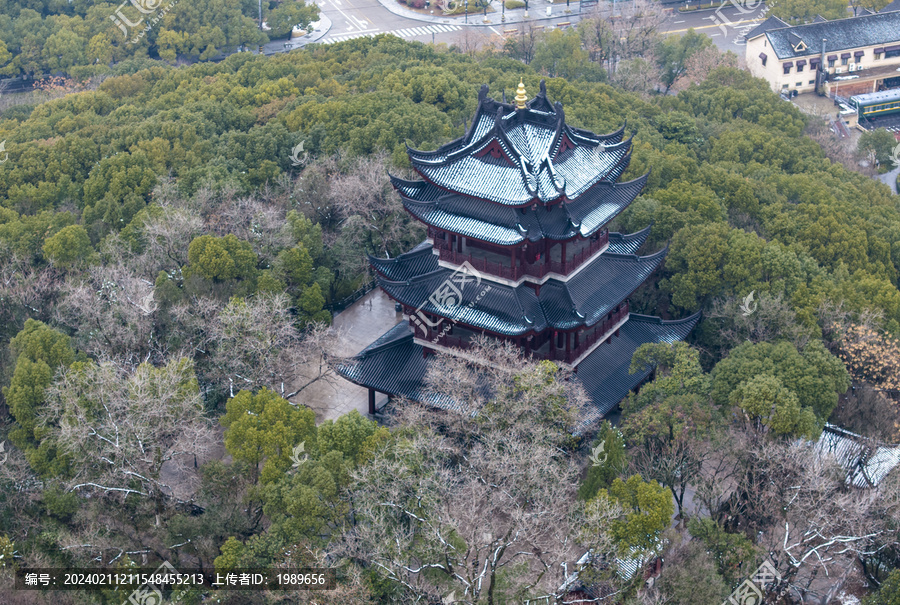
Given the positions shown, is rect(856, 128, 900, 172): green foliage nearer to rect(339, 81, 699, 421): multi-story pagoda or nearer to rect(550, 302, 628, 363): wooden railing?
rect(339, 81, 699, 421): multi-story pagoda

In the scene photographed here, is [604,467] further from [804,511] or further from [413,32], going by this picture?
[413,32]

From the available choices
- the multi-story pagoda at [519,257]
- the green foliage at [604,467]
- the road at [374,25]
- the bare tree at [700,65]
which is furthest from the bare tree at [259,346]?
the road at [374,25]

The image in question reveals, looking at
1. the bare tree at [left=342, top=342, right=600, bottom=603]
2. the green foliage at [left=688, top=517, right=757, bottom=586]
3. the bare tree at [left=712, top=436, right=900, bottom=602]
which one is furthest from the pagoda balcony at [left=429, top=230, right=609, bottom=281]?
the green foliage at [left=688, top=517, right=757, bottom=586]

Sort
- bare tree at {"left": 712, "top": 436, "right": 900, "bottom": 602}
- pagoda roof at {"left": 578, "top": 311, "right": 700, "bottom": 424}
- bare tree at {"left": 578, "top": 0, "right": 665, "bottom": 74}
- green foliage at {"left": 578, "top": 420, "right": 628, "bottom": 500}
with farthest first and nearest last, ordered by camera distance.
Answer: bare tree at {"left": 578, "top": 0, "right": 665, "bottom": 74} → pagoda roof at {"left": 578, "top": 311, "right": 700, "bottom": 424} → green foliage at {"left": 578, "top": 420, "right": 628, "bottom": 500} → bare tree at {"left": 712, "top": 436, "right": 900, "bottom": 602}

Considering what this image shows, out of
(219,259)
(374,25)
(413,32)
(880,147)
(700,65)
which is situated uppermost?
(219,259)

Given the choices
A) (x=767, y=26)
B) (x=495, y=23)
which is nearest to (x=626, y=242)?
(x=767, y=26)

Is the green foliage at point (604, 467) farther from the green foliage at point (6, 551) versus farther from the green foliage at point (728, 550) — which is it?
the green foliage at point (6, 551)

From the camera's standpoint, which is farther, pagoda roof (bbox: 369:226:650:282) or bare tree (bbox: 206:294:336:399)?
pagoda roof (bbox: 369:226:650:282)
